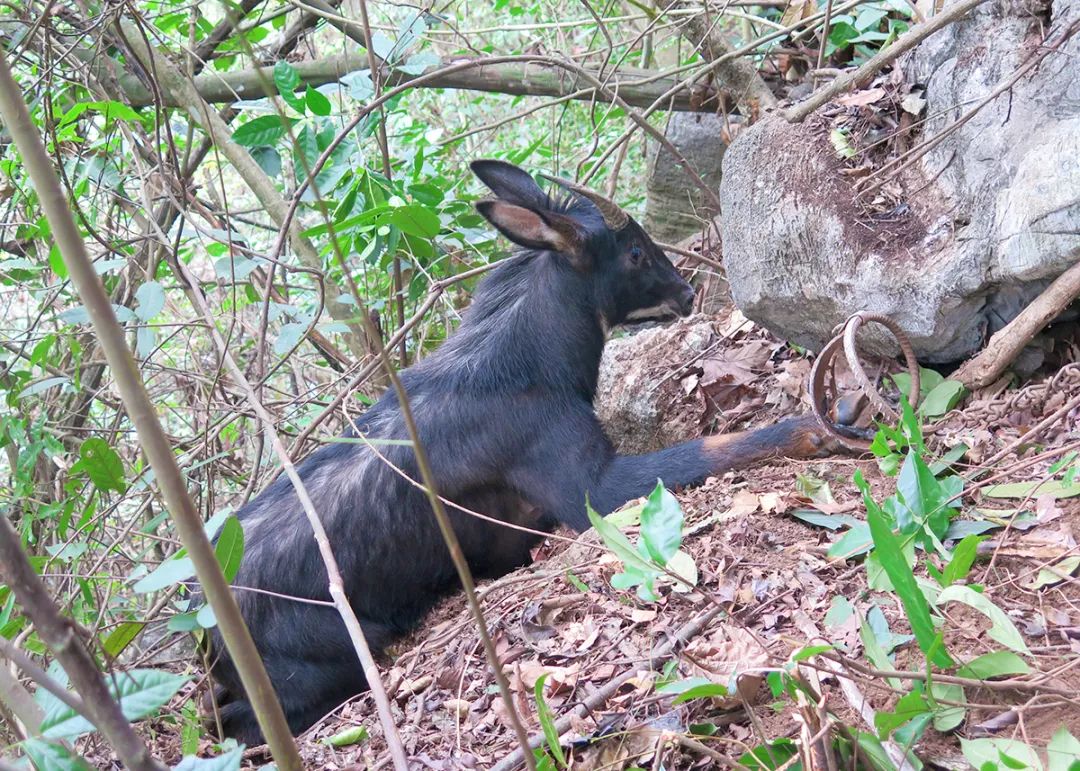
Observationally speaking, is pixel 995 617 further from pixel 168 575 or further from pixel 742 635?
pixel 168 575

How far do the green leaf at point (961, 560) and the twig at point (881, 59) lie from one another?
10.2 ft

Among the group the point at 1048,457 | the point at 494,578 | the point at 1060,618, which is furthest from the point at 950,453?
the point at 494,578

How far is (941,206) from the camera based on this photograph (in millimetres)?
5141

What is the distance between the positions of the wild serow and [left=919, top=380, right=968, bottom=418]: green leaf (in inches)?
21.9

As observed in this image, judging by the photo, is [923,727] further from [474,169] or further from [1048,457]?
[474,169]

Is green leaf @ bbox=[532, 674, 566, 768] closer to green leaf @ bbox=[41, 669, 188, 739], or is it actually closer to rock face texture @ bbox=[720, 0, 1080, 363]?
green leaf @ bbox=[41, 669, 188, 739]

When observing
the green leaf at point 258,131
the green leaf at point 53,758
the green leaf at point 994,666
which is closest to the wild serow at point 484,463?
the green leaf at point 258,131

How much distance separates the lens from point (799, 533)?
4223mm

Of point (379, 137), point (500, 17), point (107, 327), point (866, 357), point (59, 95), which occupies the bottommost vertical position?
point (866, 357)

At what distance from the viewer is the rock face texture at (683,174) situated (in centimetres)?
880

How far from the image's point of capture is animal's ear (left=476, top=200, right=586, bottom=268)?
588cm

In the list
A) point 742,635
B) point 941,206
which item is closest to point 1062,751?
point 742,635

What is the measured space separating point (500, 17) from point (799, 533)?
Answer: 35.9ft

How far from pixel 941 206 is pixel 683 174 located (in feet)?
13.1
